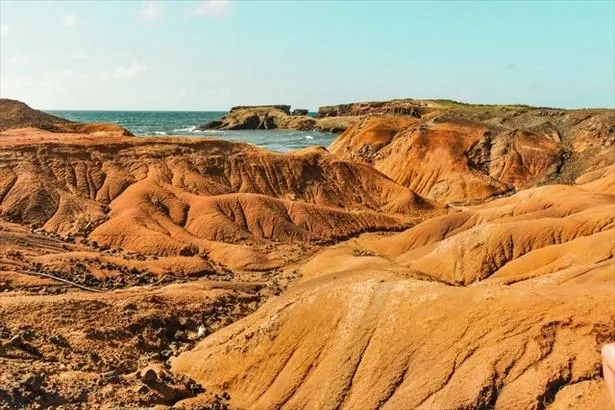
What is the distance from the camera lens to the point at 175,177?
3972 cm

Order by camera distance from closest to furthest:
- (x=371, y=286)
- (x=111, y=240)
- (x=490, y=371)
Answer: (x=490, y=371) → (x=371, y=286) → (x=111, y=240)

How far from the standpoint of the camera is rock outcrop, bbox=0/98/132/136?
61625mm

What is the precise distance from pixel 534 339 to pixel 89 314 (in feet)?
40.0

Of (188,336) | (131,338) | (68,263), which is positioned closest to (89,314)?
(131,338)

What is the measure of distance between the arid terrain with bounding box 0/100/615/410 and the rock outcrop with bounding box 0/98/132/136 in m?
19.0

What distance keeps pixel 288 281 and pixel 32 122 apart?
48.4 metres

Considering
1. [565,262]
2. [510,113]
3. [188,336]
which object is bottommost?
[188,336]

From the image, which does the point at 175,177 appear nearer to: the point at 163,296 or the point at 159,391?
the point at 163,296

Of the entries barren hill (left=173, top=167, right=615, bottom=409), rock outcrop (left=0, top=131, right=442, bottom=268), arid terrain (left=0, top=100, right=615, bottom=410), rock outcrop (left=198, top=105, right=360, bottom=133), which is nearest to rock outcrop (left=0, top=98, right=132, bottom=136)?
rock outcrop (left=0, top=131, right=442, bottom=268)

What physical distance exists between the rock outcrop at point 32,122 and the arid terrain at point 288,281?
1898 cm

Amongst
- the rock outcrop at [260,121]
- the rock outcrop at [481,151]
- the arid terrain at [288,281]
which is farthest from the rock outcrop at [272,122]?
the arid terrain at [288,281]

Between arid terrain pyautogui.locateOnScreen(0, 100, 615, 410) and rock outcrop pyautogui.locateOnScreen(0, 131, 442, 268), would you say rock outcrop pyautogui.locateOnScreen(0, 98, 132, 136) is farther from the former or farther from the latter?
arid terrain pyautogui.locateOnScreen(0, 100, 615, 410)

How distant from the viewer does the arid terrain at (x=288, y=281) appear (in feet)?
40.5

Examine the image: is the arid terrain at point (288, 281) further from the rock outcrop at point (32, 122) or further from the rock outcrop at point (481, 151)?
the rock outcrop at point (32, 122)
